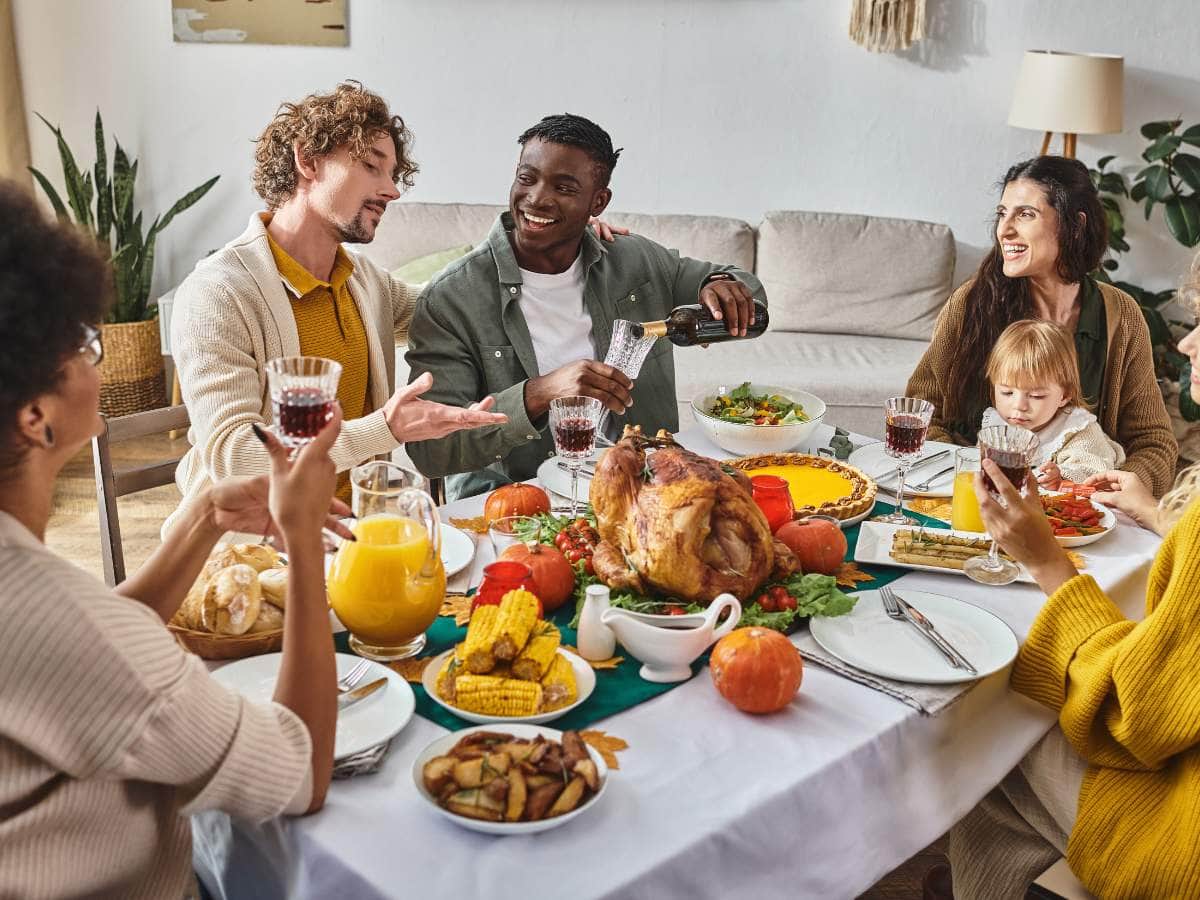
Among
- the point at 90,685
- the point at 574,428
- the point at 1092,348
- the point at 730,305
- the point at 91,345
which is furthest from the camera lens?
the point at 1092,348

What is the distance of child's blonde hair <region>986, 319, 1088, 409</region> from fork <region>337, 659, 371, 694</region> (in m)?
1.79

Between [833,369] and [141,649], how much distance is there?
367cm

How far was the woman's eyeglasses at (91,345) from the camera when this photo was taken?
1111 mm

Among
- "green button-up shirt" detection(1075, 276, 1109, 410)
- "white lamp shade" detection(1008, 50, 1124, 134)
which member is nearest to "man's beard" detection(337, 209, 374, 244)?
"green button-up shirt" detection(1075, 276, 1109, 410)

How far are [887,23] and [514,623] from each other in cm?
427

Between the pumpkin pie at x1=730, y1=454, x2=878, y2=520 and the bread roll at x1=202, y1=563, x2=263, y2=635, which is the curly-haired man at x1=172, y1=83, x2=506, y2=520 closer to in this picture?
the pumpkin pie at x1=730, y1=454, x2=878, y2=520

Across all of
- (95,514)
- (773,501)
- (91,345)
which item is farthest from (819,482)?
(95,514)

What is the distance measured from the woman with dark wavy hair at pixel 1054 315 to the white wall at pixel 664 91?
2299mm

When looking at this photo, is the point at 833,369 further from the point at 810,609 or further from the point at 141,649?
the point at 141,649

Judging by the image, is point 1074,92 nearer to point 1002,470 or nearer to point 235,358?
point 1002,470

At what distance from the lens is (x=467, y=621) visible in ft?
5.26

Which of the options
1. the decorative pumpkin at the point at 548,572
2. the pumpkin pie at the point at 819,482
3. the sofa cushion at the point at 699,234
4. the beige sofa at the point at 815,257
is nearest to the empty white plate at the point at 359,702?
the decorative pumpkin at the point at 548,572

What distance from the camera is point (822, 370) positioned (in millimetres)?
4434

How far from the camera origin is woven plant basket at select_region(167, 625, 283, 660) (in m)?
1.45
